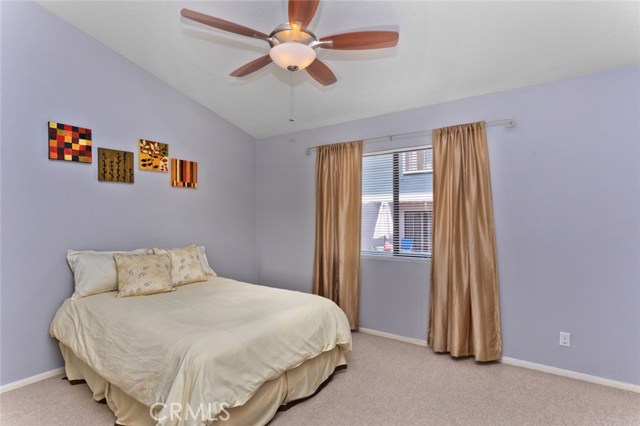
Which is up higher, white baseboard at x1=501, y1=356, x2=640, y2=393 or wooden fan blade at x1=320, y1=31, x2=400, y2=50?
wooden fan blade at x1=320, y1=31, x2=400, y2=50

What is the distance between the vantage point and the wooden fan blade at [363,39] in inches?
73.9

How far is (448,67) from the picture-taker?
2734 millimetres

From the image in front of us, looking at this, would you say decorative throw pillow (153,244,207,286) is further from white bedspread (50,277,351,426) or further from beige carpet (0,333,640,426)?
beige carpet (0,333,640,426)

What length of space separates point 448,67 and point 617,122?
132cm

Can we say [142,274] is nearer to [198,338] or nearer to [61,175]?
[61,175]

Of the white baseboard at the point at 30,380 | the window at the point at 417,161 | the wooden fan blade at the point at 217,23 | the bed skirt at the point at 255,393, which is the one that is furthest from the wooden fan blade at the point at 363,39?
the white baseboard at the point at 30,380

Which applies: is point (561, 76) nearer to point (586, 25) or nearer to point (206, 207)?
point (586, 25)

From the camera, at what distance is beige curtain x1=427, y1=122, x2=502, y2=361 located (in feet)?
9.55

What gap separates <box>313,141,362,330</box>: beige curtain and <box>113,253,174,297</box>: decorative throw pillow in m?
1.70

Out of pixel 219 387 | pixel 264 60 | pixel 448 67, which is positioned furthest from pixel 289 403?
pixel 448 67

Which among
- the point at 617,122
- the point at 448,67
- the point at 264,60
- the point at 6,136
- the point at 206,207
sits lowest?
the point at 206,207

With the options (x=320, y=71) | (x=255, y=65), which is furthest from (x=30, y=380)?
Result: (x=320, y=71)

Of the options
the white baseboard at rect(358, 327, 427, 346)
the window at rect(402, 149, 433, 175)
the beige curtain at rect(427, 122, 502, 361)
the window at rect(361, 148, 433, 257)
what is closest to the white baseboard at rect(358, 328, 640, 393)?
the beige curtain at rect(427, 122, 502, 361)

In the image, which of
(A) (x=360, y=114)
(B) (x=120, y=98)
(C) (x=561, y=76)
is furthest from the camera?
(A) (x=360, y=114)
